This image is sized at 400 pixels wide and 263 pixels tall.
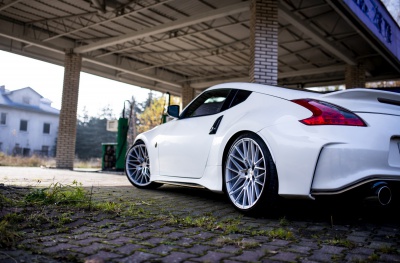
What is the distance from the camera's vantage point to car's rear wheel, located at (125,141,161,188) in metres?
5.21

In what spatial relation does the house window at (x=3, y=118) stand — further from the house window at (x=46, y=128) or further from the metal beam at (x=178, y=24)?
the metal beam at (x=178, y=24)

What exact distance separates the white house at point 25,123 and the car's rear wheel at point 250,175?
31.2m

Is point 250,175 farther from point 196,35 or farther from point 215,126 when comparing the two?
point 196,35

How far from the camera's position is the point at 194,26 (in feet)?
42.7

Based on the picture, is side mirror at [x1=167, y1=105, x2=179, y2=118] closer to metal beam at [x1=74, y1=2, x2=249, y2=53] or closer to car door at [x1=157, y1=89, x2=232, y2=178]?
car door at [x1=157, y1=89, x2=232, y2=178]

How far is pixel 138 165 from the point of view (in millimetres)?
5391

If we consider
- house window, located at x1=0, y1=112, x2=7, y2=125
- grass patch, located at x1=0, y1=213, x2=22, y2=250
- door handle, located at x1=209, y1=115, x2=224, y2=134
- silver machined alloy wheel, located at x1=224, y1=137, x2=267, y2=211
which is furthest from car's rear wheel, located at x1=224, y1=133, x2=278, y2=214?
house window, located at x1=0, y1=112, x2=7, y2=125

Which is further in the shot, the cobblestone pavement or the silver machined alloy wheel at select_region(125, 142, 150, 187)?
the silver machined alloy wheel at select_region(125, 142, 150, 187)

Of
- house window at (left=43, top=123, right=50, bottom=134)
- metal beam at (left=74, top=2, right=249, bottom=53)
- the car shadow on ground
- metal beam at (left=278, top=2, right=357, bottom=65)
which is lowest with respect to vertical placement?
the car shadow on ground

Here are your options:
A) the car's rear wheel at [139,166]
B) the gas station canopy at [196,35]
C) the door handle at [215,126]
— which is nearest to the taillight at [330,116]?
the door handle at [215,126]

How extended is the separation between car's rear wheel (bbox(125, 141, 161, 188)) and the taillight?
289cm

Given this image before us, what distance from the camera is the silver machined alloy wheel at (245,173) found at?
3.13m

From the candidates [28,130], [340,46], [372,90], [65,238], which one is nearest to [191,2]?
[340,46]

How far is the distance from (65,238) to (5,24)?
1337cm
